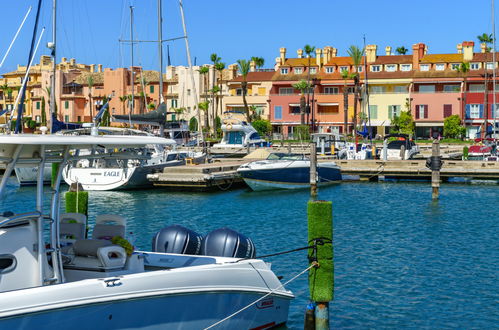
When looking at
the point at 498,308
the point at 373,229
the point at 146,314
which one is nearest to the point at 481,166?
the point at 373,229

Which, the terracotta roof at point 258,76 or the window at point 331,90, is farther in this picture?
the terracotta roof at point 258,76

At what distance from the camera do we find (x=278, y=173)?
136 feet

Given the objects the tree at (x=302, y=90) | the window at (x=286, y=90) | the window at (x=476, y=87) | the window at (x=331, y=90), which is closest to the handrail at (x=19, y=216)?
the tree at (x=302, y=90)

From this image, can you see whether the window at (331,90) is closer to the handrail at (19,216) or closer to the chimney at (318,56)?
the chimney at (318,56)

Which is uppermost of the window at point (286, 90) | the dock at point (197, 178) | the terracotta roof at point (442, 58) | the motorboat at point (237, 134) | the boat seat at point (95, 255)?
the terracotta roof at point (442, 58)

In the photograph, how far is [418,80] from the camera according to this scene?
9531 centimetres

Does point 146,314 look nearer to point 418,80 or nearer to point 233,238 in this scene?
point 233,238

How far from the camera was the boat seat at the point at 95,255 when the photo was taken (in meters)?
11.7

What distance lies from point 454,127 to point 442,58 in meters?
13.2

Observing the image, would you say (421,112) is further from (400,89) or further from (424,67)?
(424,67)

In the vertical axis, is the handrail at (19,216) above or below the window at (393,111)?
below

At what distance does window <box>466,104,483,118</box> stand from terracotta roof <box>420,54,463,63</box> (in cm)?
825

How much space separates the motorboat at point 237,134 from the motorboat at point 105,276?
179 ft

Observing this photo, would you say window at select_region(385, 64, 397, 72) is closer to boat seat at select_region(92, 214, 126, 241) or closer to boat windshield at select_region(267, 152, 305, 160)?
boat windshield at select_region(267, 152, 305, 160)
